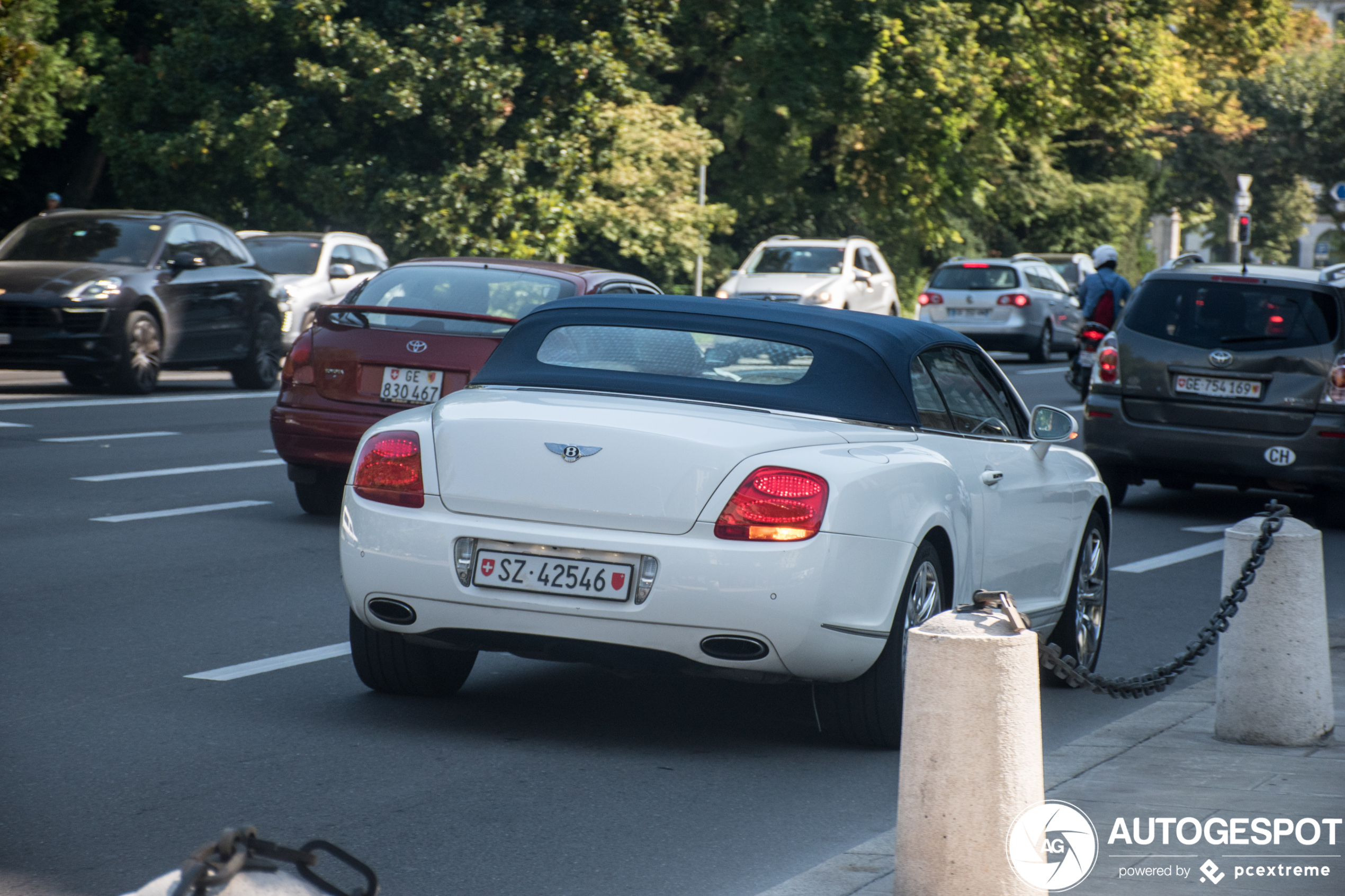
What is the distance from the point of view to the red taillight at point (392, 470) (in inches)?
224

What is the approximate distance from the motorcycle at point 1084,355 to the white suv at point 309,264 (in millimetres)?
9314

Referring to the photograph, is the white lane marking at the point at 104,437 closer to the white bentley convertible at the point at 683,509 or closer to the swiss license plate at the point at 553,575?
the white bentley convertible at the point at 683,509

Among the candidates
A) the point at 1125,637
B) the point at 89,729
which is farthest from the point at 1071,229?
the point at 89,729

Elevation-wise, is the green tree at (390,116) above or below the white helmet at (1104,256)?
above

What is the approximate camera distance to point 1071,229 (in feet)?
177

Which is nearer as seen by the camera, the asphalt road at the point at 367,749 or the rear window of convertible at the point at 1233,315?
the asphalt road at the point at 367,749

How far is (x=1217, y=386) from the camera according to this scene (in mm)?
12516

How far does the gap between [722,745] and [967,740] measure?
6.61ft

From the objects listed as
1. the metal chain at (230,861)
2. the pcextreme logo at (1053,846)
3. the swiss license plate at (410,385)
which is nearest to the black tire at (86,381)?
the swiss license plate at (410,385)

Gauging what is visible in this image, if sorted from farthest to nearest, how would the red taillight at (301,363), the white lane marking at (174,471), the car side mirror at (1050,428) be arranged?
the white lane marking at (174,471) < the red taillight at (301,363) < the car side mirror at (1050,428)

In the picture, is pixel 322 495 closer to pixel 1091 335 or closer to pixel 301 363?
pixel 301 363

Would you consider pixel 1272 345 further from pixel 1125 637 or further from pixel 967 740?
pixel 967 740

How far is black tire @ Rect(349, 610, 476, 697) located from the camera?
611 centimetres

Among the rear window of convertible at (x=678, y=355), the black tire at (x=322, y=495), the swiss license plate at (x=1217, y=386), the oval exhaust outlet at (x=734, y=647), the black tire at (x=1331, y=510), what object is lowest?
the black tire at (x=1331, y=510)
